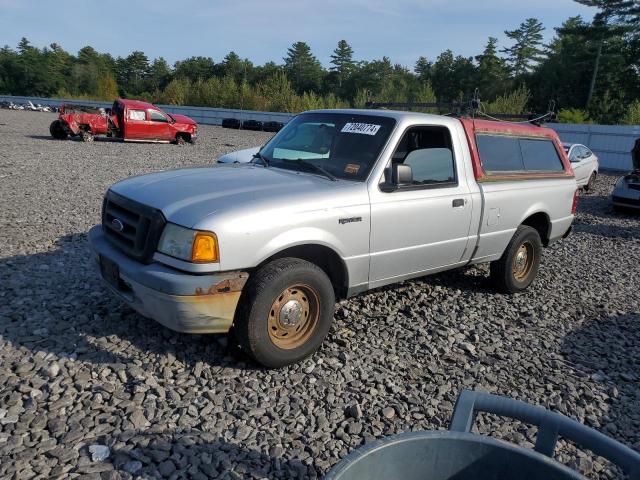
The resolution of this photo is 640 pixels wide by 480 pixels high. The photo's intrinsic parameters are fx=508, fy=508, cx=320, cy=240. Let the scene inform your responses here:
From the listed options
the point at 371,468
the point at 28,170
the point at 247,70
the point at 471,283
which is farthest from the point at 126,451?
the point at 247,70

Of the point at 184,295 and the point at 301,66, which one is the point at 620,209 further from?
the point at 301,66

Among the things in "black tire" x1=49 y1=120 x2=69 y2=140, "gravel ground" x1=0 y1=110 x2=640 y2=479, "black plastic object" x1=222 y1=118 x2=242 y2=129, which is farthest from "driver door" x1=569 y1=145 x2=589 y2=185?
"black plastic object" x1=222 y1=118 x2=242 y2=129

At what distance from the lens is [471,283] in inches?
234

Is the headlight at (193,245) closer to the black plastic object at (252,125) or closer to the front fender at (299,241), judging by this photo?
the front fender at (299,241)

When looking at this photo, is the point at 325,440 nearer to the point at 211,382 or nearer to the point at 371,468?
the point at 211,382

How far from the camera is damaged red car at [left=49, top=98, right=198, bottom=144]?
20.6 meters

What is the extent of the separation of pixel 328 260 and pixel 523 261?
2937mm

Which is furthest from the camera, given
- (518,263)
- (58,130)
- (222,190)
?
(58,130)

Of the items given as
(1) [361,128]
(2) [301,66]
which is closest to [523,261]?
(1) [361,128]

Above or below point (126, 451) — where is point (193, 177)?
above

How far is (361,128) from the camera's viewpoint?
4.45 m

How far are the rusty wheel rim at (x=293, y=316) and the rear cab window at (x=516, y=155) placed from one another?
2410 millimetres

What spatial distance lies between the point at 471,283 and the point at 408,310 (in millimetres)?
1361

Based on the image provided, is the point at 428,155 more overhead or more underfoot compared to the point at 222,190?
more overhead
